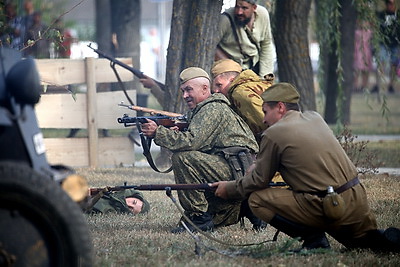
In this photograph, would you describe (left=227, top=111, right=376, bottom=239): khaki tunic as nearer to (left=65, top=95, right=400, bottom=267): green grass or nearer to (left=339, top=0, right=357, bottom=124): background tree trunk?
(left=65, top=95, right=400, bottom=267): green grass

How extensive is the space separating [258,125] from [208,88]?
0.66m

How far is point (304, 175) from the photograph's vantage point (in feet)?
20.8

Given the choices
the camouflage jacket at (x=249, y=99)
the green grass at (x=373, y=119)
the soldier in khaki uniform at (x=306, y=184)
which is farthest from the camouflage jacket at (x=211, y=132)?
the green grass at (x=373, y=119)

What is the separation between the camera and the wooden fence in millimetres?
11961

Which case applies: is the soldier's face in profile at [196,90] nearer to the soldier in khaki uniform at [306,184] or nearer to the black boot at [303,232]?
the soldier in khaki uniform at [306,184]

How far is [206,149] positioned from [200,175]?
0.27 metres

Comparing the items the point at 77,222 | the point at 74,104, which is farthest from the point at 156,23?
the point at 77,222

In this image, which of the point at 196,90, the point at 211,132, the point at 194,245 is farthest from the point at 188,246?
the point at 196,90

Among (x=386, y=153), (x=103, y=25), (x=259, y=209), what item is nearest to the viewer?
(x=259, y=209)

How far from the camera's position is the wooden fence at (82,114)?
39.2 feet

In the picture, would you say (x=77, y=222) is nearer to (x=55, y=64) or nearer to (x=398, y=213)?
(x=398, y=213)

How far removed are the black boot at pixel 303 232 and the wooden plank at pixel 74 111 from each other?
5.53m

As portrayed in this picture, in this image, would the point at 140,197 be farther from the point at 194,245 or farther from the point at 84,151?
the point at 84,151

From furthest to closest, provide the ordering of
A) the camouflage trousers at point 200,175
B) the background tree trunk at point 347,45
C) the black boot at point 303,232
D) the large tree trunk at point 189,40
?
the background tree trunk at point 347,45 → the large tree trunk at point 189,40 → the camouflage trousers at point 200,175 → the black boot at point 303,232
